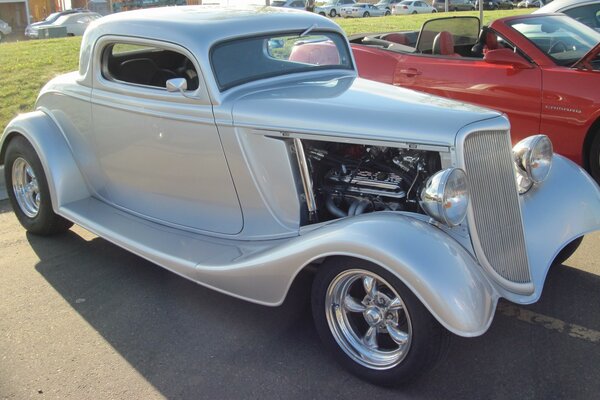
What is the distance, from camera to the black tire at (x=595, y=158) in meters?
5.33

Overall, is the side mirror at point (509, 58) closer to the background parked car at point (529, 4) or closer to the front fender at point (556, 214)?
the front fender at point (556, 214)

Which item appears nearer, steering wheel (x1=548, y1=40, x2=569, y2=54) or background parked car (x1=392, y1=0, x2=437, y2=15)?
steering wheel (x1=548, y1=40, x2=569, y2=54)

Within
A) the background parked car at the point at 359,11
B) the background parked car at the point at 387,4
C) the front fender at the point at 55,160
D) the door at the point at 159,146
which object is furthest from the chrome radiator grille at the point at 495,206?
the background parked car at the point at 387,4

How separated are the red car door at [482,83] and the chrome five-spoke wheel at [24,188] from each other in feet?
12.3

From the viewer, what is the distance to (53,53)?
13383mm

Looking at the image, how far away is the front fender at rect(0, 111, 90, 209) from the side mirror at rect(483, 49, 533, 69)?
384 cm

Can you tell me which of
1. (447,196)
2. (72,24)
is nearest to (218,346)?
(447,196)

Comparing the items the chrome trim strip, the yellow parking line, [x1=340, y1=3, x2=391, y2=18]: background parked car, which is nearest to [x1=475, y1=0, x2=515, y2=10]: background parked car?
[x1=340, y1=3, x2=391, y2=18]: background parked car

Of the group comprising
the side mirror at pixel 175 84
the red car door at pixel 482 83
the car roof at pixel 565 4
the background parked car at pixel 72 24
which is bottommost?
the red car door at pixel 482 83

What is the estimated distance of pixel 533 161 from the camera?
366 cm

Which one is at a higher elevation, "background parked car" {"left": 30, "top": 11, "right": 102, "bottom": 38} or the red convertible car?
"background parked car" {"left": 30, "top": 11, "right": 102, "bottom": 38}

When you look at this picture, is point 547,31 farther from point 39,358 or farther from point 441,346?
point 39,358

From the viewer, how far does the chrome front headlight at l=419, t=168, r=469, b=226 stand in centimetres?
281

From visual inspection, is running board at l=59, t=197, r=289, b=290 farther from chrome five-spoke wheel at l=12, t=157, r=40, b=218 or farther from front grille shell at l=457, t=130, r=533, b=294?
front grille shell at l=457, t=130, r=533, b=294
